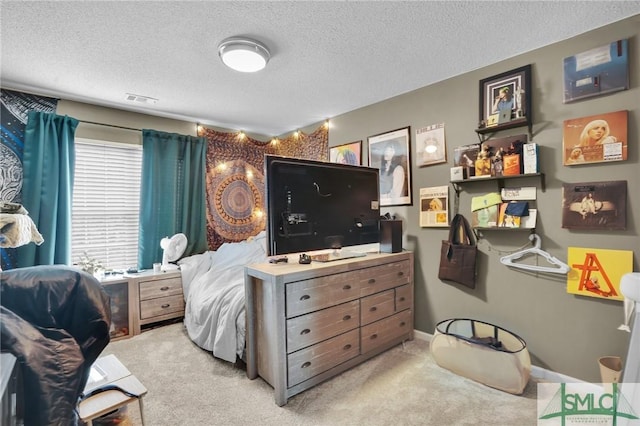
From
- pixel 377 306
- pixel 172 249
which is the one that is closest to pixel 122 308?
pixel 172 249

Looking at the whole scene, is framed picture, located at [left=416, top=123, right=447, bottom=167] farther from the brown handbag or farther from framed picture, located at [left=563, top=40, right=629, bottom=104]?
framed picture, located at [left=563, top=40, right=629, bottom=104]

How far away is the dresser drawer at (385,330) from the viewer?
232 cm

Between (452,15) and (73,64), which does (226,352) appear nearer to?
(73,64)

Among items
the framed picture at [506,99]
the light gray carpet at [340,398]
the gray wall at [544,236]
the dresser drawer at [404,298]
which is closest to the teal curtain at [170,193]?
the light gray carpet at [340,398]

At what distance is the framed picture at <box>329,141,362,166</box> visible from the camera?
10.8 feet

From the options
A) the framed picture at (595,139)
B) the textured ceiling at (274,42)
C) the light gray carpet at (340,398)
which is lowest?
the light gray carpet at (340,398)

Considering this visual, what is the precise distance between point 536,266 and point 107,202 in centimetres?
419

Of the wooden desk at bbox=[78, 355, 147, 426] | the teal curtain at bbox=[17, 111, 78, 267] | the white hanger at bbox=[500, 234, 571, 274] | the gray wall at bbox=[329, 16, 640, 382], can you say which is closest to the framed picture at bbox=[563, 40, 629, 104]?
the gray wall at bbox=[329, 16, 640, 382]

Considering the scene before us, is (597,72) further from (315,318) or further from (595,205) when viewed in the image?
(315,318)

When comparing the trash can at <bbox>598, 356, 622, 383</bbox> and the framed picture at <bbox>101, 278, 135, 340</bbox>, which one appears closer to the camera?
the trash can at <bbox>598, 356, 622, 383</bbox>

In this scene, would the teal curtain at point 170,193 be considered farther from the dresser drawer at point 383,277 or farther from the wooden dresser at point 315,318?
the dresser drawer at point 383,277

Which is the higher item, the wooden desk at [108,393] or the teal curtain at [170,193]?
the teal curtain at [170,193]

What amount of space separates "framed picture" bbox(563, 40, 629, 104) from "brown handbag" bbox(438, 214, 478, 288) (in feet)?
3.75

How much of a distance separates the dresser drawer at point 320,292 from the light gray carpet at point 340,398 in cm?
58
